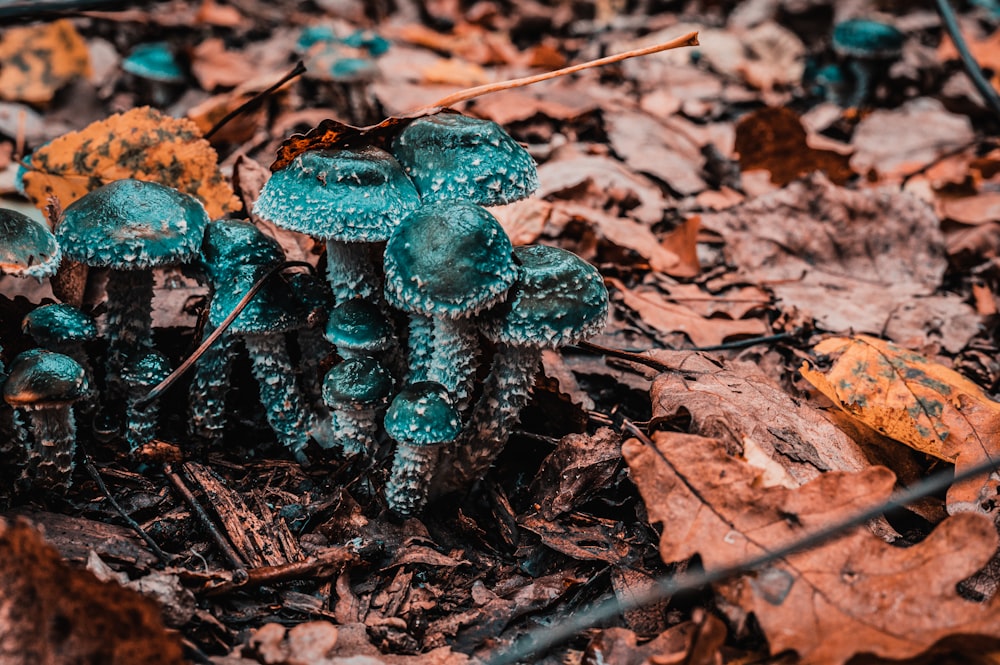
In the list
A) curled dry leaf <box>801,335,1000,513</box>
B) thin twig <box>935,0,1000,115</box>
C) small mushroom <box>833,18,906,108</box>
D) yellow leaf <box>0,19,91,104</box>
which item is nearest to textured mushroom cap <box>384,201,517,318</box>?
curled dry leaf <box>801,335,1000,513</box>

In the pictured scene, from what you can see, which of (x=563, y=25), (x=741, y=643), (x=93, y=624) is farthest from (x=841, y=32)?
(x=93, y=624)

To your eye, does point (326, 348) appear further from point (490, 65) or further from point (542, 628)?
point (490, 65)

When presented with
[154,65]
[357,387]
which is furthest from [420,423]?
[154,65]

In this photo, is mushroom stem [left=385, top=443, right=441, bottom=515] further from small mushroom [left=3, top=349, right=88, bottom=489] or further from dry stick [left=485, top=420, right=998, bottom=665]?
small mushroom [left=3, top=349, right=88, bottom=489]

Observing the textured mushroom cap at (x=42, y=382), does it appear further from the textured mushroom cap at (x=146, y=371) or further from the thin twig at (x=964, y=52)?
the thin twig at (x=964, y=52)

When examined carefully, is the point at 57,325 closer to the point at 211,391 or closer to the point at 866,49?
the point at 211,391
